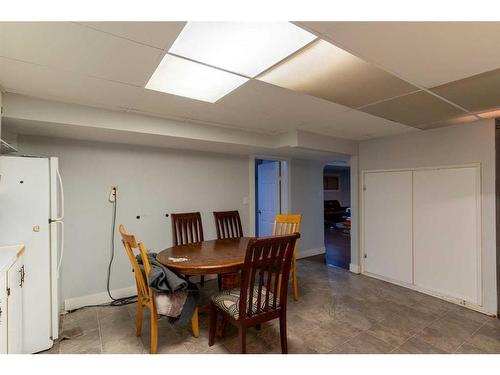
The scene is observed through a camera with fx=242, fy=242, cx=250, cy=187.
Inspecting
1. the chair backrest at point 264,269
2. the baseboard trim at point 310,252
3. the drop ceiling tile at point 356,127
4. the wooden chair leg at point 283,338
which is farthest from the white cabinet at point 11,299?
the baseboard trim at point 310,252

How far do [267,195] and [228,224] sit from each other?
143 centimetres

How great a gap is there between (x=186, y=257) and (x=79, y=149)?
184 centimetres

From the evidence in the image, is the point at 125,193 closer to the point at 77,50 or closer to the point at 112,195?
the point at 112,195

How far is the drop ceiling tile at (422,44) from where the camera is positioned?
1164 millimetres

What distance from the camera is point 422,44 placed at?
51.6 inches

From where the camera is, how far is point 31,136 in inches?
102

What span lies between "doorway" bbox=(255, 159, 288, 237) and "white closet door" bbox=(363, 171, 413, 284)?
1458mm

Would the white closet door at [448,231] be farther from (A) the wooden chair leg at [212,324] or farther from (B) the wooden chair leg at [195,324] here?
(B) the wooden chair leg at [195,324]

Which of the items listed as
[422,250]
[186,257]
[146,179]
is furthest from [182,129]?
[422,250]

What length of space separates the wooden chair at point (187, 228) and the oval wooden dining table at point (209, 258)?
0.52m

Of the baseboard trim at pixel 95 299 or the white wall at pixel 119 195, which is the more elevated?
the white wall at pixel 119 195

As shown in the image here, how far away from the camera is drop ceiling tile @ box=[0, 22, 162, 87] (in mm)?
1162

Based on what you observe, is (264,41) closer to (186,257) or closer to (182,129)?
(182,129)

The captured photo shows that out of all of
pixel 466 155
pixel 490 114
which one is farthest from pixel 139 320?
pixel 490 114
